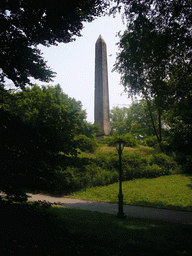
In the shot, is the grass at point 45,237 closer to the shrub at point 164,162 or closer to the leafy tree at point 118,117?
the shrub at point 164,162

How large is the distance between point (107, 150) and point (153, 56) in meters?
12.8

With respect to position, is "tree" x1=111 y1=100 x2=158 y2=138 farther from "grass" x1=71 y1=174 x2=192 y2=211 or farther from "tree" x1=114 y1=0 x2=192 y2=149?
"tree" x1=114 y1=0 x2=192 y2=149

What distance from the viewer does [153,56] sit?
307 inches

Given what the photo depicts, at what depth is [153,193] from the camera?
11.6 m

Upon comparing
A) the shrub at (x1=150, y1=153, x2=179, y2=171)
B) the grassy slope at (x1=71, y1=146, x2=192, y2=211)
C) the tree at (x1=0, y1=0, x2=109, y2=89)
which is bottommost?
the grassy slope at (x1=71, y1=146, x2=192, y2=211)

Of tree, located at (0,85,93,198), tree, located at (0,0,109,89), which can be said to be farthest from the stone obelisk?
tree, located at (0,85,93,198)

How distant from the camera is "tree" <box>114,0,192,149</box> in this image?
6641 mm

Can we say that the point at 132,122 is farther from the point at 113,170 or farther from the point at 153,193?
the point at 153,193

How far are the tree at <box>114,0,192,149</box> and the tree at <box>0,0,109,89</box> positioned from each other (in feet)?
10.0

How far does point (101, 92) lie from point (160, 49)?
16.6 metres

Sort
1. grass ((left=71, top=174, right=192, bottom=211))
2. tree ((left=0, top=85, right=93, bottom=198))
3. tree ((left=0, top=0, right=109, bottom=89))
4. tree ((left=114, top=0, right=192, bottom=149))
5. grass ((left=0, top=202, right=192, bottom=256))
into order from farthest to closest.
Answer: grass ((left=71, top=174, right=192, bottom=211)) → tree ((left=114, top=0, right=192, bottom=149)) → tree ((left=0, top=0, right=109, bottom=89)) → tree ((left=0, top=85, right=93, bottom=198)) → grass ((left=0, top=202, right=192, bottom=256))

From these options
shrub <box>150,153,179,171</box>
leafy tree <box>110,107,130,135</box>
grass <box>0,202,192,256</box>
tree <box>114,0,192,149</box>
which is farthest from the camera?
leafy tree <box>110,107,130,135</box>

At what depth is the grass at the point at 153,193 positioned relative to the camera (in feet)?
32.2

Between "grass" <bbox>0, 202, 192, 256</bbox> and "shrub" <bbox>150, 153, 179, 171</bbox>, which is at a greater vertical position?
"shrub" <bbox>150, 153, 179, 171</bbox>
